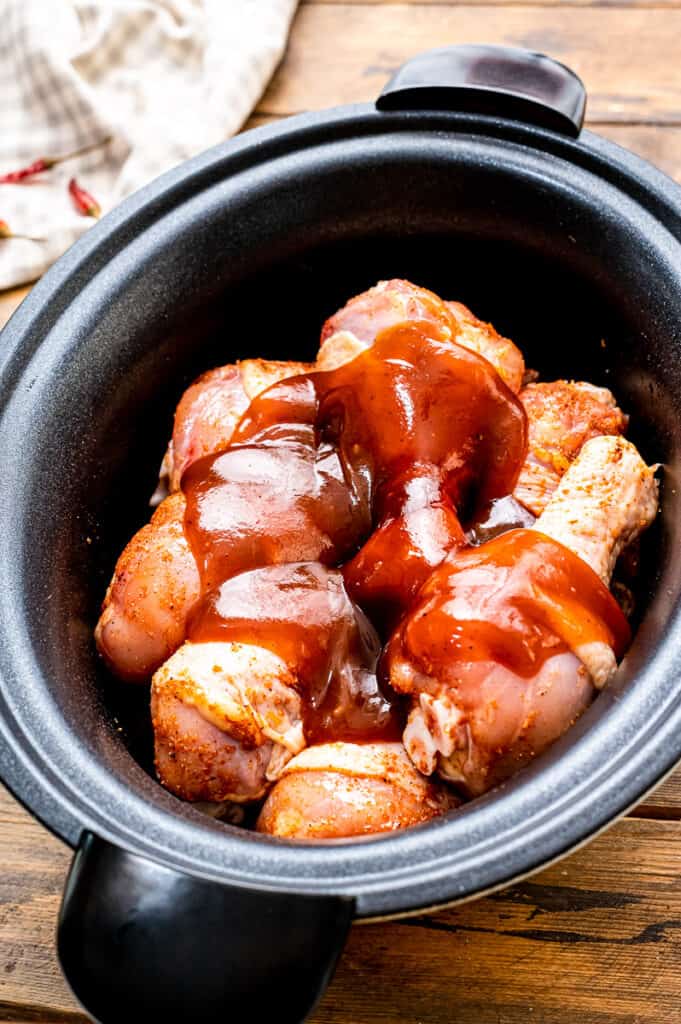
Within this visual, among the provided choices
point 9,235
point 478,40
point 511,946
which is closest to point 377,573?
point 511,946

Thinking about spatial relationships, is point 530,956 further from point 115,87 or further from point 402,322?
point 115,87

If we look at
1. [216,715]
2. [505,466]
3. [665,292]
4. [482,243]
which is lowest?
[216,715]

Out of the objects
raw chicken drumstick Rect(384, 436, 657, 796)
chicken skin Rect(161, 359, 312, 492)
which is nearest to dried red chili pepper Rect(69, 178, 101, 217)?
chicken skin Rect(161, 359, 312, 492)

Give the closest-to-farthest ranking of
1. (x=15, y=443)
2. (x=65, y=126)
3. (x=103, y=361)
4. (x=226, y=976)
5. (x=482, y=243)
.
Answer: (x=226, y=976), (x=15, y=443), (x=103, y=361), (x=482, y=243), (x=65, y=126)

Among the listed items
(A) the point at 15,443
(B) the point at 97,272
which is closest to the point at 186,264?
(B) the point at 97,272

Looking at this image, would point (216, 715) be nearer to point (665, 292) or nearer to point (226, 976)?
point (226, 976)

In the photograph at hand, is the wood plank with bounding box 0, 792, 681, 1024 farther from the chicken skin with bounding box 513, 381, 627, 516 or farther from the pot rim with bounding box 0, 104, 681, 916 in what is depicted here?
the chicken skin with bounding box 513, 381, 627, 516
